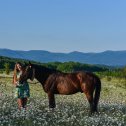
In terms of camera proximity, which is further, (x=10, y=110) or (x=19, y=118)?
(x=10, y=110)

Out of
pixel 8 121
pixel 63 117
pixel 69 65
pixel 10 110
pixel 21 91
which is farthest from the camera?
pixel 69 65

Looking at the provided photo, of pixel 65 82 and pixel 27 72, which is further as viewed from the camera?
pixel 65 82

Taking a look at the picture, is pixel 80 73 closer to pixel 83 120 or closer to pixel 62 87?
pixel 62 87

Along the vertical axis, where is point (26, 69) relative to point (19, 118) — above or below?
above

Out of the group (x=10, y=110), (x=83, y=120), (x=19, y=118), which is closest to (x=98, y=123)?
(x=83, y=120)

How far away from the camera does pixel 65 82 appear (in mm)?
23797

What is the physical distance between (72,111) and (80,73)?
190 centimetres

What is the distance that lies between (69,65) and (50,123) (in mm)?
83224

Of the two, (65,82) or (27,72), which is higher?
(27,72)

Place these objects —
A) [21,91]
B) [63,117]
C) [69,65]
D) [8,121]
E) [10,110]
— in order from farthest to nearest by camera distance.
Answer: [69,65] → [21,91] → [10,110] → [63,117] → [8,121]

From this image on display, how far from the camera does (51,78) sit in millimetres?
23766

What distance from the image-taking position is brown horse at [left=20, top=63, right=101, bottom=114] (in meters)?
22.9

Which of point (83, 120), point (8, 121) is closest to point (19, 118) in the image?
point (8, 121)

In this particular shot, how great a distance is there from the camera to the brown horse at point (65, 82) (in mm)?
22875
